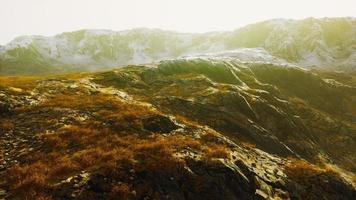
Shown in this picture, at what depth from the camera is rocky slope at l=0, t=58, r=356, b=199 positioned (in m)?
20.5

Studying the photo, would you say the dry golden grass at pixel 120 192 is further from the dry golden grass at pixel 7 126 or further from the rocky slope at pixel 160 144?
the dry golden grass at pixel 7 126

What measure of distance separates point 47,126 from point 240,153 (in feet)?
53.1

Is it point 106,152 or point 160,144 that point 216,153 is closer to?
point 160,144

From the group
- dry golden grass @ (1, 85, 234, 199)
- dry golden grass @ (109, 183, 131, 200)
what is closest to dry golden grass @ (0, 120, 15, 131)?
dry golden grass @ (1, 85, 234, 199)

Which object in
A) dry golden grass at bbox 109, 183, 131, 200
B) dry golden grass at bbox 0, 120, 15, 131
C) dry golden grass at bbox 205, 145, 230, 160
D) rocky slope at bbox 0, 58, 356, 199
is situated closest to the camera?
dry golden grass at bbox 109, 183, 131, 200

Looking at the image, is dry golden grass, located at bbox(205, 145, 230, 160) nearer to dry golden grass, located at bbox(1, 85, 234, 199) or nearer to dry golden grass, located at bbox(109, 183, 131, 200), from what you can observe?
dry golden grass, located at bbox(1, 85, 234, 199)

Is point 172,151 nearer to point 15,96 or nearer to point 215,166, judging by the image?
point 215,166

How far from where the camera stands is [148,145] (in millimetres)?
25016

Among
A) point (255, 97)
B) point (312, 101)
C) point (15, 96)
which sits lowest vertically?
point (312, 101)

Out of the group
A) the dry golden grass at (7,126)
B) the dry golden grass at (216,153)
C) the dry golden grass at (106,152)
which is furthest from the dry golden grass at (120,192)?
the dry golden grass at (7,126)

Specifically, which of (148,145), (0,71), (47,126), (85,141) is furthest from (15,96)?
(0,71)

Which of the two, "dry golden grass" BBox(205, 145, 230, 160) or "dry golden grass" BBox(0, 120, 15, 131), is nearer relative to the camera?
"dry golden grass" BBox(205, 145, 230, 160)

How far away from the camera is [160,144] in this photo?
25.4m

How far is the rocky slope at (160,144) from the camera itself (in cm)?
2055
